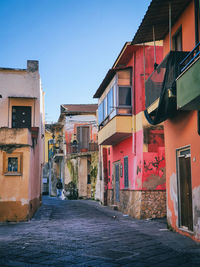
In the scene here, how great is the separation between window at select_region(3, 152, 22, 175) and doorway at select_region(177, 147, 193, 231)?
6.73 meters

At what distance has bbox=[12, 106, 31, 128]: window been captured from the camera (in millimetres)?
19391

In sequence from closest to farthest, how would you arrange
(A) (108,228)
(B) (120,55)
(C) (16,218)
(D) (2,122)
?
(A) (108,228) → (C) (16,218) → (B) (120,55) → (D) (2,122)

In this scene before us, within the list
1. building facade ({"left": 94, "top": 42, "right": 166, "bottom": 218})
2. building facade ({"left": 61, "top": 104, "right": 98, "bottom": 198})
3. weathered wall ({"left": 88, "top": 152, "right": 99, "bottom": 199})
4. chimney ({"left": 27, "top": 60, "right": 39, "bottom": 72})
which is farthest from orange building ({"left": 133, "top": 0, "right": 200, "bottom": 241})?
building facade ({"left": 61, "top": 104, "right": 98, "bottom": 198})

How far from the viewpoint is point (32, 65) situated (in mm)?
19422

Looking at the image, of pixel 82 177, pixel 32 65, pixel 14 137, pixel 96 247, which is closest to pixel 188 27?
pixel 96 247

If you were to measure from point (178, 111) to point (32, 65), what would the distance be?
11226mm

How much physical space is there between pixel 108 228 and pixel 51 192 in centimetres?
2918

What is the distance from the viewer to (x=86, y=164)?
31.4 meters

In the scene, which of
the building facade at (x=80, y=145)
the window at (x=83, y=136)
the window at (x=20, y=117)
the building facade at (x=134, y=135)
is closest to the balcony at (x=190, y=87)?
the building facade at (x=134, y=135)

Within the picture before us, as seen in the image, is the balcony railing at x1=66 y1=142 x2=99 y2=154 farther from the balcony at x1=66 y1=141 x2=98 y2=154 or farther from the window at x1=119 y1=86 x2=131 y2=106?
the window at x1=119 y1=86 x2=131 y2=106

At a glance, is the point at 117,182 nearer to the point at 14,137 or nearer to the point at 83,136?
the point at 14,137

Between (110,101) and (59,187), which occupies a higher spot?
(110,101)

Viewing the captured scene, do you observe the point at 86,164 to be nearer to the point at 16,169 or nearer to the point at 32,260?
the point at 16,169

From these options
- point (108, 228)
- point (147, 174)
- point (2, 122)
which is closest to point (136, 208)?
point (147, 174)
